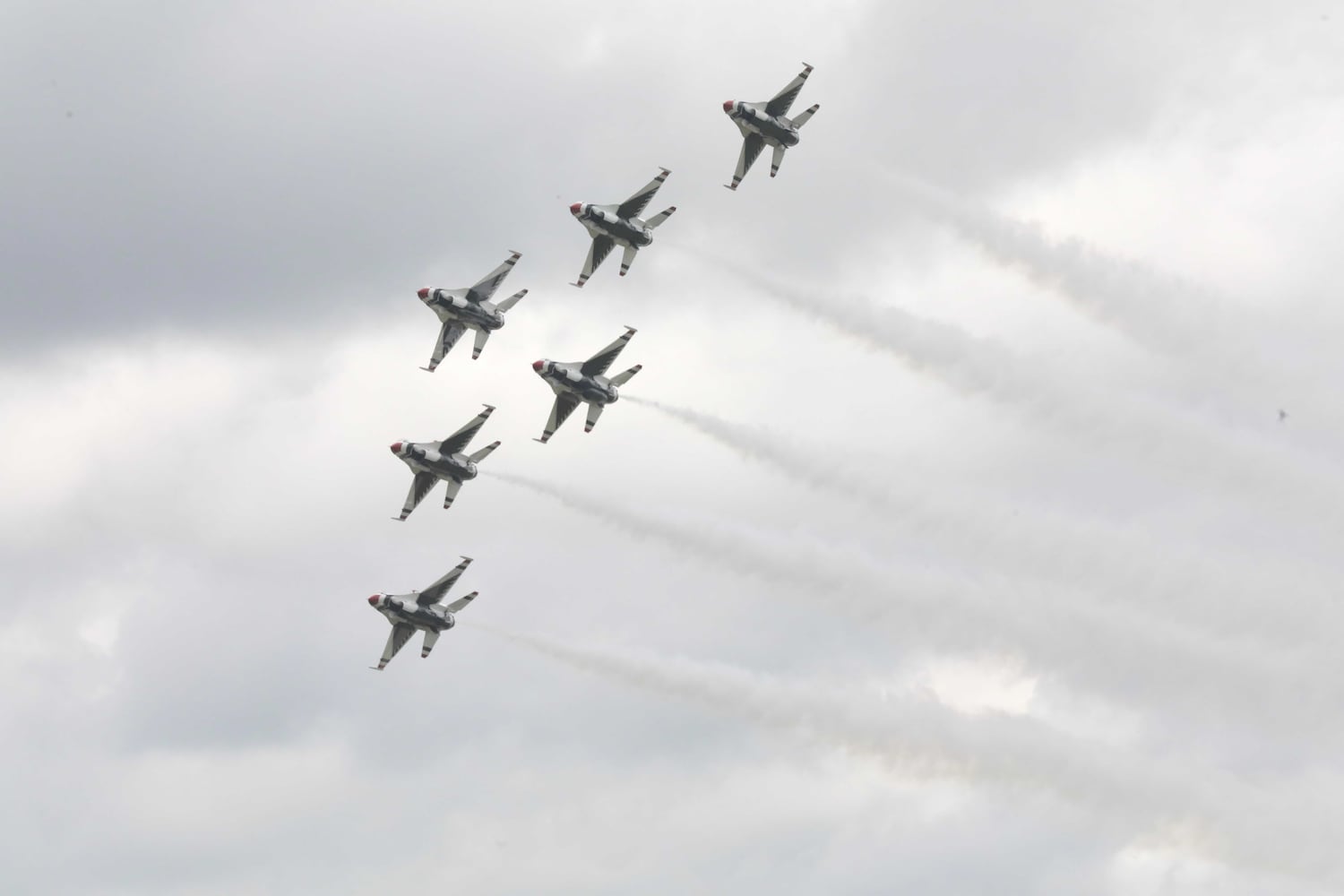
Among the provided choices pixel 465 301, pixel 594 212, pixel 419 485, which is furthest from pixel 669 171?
pixel 419 485

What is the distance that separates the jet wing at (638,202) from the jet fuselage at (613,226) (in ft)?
1.05

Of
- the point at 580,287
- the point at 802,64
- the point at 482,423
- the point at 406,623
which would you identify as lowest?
the point at 406,623

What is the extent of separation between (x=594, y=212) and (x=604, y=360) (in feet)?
25.3

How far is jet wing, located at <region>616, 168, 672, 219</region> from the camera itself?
380 ft

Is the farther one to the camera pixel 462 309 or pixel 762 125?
pixel 462 309

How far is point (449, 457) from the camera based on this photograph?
4567 inches

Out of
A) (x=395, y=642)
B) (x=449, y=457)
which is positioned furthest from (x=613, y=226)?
(x=395, y=642)

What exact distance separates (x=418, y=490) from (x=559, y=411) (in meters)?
8.90

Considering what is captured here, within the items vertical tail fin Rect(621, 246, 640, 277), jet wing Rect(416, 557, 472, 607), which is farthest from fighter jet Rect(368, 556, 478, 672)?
vertical tail fin Rect(621, 246, 640, 277)

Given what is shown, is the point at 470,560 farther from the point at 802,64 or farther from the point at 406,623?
the point at 802,64


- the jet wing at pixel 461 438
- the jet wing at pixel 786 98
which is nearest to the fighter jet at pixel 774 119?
the jet wing at pixel 786 98

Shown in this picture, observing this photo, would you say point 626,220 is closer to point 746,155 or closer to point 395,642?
point 746,155

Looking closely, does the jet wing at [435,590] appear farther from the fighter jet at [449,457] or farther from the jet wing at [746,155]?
the jet wing at [746,155]

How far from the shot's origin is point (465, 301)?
117562 millimetres
